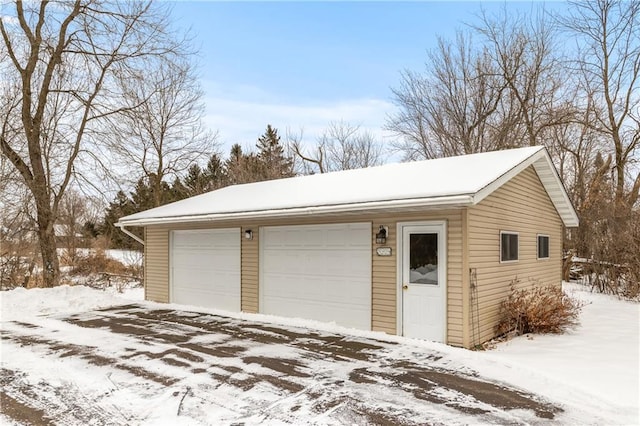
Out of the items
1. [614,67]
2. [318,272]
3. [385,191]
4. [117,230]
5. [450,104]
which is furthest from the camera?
[117,230]

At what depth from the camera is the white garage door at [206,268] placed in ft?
30.7

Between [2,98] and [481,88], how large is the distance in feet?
55.3

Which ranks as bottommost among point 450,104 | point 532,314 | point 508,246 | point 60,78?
point 532,314

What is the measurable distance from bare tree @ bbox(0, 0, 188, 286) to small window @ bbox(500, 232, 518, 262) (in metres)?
11.5

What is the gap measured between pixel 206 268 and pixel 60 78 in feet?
26.6

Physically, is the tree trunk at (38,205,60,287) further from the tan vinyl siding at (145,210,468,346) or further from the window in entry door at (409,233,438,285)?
the window in entry door at (409,233,438,285)

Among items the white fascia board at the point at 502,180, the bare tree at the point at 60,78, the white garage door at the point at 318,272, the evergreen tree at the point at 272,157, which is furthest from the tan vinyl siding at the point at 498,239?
the evergreen tree at the point at 272,157

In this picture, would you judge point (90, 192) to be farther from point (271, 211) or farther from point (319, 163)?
point (319, 163)

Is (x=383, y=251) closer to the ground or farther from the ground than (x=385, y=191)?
closer to the ground

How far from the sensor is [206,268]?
32.7ft

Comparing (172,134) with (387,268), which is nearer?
(387,268)

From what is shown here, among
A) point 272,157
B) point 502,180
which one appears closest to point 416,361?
point 502,180

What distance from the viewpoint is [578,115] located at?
15789 mm

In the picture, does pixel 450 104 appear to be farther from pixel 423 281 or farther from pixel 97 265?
pixel 97 265
